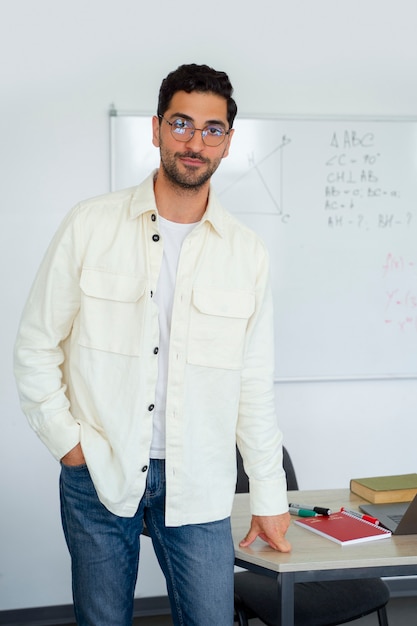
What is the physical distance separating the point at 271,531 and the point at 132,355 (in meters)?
0.55

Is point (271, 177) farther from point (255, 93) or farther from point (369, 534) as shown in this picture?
point (369, 534)

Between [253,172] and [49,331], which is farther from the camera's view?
[253,172]

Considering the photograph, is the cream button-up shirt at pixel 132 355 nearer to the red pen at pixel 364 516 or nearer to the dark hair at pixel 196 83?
the dark hair at pixel 196 83

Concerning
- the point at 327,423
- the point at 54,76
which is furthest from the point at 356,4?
the point at 327,423

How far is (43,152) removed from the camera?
3336 millimetres

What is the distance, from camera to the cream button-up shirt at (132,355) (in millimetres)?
1841

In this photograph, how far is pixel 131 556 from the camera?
6.19 feet

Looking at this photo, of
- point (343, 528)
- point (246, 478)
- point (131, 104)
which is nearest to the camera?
point (343, 528)

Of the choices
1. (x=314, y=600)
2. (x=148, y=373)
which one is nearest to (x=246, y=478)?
(x=314, y=600)

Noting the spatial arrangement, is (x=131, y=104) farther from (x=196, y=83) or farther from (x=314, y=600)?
(x=314, y=600)

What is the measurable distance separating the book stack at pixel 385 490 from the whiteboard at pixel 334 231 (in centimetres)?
115

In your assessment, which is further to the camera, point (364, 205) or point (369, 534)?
point (364, 205)

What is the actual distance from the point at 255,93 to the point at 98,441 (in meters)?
2.08

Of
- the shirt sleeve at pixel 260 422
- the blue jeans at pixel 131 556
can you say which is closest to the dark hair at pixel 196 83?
the shirt sleeve at pixel 260 422
